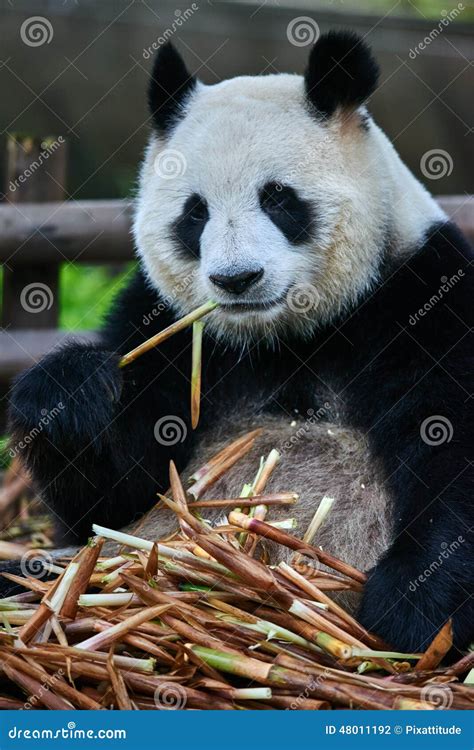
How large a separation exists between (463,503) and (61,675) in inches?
50.2

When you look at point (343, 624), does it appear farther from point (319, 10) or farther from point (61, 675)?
point (319, 10)

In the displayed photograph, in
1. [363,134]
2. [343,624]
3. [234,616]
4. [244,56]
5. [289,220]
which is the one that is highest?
[244,56]

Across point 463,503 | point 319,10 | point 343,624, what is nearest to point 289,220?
point 463,503

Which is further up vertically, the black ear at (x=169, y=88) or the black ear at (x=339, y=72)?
the black ear at (x=339, y=72)

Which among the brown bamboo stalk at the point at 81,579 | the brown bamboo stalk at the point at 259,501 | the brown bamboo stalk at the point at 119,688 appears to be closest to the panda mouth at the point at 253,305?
the brown bamboo stalk at the point at 259,501

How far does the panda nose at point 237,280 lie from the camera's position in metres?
3.15

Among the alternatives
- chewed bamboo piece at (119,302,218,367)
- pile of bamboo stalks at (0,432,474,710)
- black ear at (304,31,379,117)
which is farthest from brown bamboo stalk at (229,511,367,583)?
black ear at (304,31,379,117)

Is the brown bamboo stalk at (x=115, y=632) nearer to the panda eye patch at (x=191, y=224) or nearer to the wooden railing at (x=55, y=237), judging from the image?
the panda eye patch at (x=191, y=224)

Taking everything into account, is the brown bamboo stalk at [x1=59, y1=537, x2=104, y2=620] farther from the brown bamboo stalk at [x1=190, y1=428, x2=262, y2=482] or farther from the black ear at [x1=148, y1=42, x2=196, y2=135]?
the black ear at [x1=148, y1=42, x2=196, y2=135]

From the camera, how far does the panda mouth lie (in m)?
3.33

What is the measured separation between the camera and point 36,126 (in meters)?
7.31

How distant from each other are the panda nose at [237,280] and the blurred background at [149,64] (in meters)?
2.80

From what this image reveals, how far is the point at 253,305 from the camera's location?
3.33m

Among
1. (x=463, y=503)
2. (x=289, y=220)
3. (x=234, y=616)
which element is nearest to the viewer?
(x=234, y=616)
